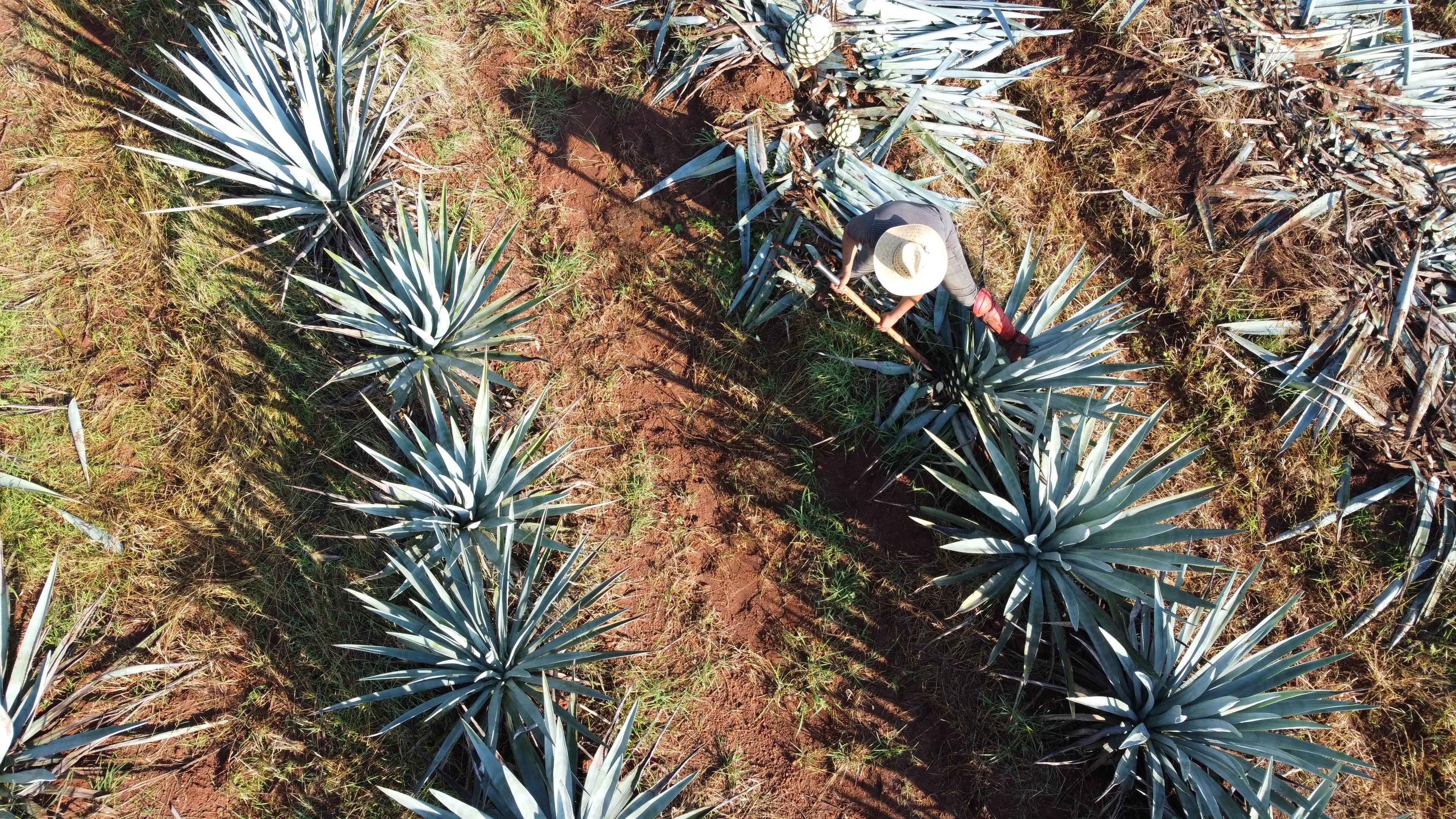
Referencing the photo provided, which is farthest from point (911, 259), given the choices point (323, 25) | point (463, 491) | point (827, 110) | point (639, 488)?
point (323, 25)

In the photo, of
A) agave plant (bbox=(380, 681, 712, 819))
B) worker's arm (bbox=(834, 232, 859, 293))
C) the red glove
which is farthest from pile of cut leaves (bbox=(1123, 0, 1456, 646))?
agave plant (bbox=(380, 681, 712, 819))

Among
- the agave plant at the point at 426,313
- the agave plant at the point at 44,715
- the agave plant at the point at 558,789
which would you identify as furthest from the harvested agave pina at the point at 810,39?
the agave plant at the point at 44,715

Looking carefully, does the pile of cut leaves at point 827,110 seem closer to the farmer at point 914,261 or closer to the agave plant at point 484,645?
the farmer at point 914,261

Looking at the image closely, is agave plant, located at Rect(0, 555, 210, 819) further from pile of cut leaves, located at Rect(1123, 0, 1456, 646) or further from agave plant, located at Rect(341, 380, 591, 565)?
pile of cut leaves, located at Rect(1123, 0, 1456, 646)

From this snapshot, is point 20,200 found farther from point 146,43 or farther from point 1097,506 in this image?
point 1097,506

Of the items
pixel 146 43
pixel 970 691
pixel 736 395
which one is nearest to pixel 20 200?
pixel 146 43

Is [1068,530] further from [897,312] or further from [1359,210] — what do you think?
[1359,210]
